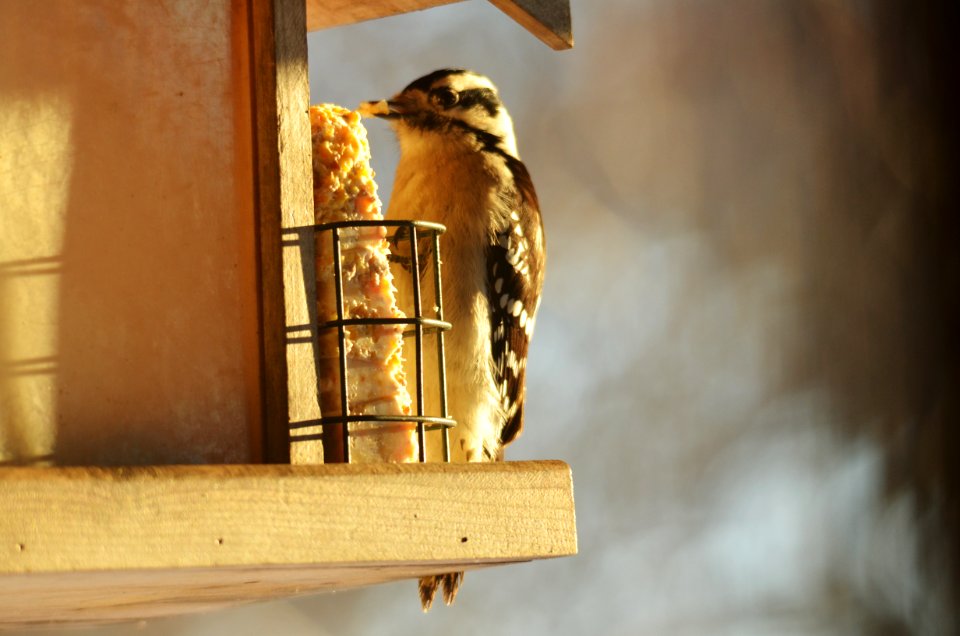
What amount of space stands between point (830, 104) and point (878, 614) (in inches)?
37.7

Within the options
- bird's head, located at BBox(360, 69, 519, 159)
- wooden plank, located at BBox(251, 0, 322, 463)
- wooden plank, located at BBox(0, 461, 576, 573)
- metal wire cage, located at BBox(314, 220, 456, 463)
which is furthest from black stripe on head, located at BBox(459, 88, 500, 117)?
wooden plank, located at BBox(0, 461, 576, 573)

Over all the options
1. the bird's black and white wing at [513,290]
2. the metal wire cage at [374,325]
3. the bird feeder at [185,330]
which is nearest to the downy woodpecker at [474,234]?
the bird's black and white wing at [513,290]

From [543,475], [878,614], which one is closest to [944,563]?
[878,614]

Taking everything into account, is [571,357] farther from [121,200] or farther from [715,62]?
[121,200]

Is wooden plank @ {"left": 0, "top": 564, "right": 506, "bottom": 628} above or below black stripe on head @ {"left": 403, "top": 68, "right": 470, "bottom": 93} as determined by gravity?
below

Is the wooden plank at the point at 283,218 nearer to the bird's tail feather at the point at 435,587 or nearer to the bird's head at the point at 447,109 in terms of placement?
the bird's tail feather at the point at 435,587

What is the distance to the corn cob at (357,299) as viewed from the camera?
1.12 m

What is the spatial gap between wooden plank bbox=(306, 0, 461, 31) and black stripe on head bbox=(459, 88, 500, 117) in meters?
0.10

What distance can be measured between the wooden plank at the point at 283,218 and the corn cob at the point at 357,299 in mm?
34

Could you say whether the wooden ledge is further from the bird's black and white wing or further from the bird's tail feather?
the bird's black and white wing

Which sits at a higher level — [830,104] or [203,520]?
[830,104]

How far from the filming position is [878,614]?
266cm

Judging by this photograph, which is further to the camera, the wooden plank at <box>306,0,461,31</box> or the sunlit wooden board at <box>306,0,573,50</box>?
the wooden plank at <box>306,0,461,31</box>

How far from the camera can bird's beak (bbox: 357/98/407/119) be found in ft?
4.88
